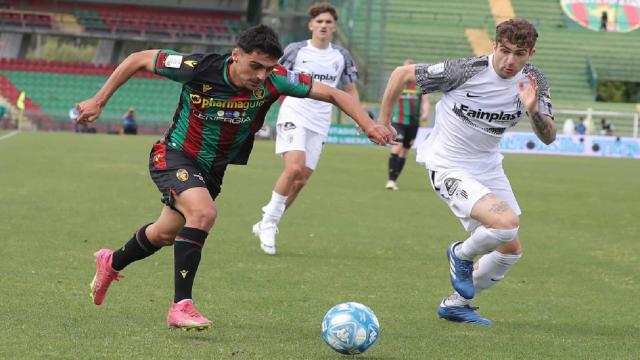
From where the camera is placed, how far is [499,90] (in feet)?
A: 21.8

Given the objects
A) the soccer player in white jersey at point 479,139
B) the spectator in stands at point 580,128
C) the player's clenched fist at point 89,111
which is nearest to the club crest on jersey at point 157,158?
the player's clenched fist at point 89,111

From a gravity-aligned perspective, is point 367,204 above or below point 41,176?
above

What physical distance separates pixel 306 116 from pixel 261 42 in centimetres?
463

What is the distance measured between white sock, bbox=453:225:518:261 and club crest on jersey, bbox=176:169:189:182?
180 centimetres

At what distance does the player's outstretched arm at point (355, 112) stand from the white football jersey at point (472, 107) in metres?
0.83

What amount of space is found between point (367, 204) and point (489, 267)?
8.46m

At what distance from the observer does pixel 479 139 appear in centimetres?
684

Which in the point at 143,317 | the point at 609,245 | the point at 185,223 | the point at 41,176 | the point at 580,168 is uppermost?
the point at 185,223

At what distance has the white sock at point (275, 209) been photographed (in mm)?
9844

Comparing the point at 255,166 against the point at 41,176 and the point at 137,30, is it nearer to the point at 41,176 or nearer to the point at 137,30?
the point at 41,176

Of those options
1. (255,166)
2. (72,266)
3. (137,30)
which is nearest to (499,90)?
(72,266)

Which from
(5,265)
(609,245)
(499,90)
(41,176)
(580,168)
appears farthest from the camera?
(580,168)

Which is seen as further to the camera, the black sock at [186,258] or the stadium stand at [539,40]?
the stadium stand at [539,40]

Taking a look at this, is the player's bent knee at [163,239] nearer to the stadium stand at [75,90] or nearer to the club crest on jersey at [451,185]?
the club crest on jersey at [451,185]
